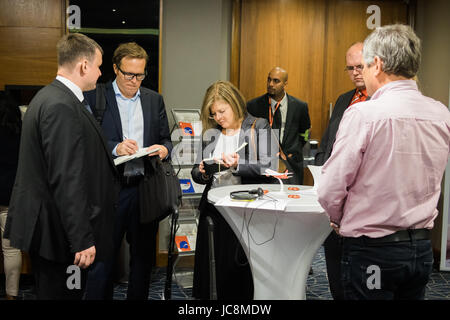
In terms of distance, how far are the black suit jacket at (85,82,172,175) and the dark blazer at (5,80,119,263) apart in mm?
750

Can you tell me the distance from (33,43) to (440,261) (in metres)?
3.99

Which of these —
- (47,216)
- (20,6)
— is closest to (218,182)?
(47,216)

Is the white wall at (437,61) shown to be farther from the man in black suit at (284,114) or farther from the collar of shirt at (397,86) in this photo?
the collar of shirt at (397,86)

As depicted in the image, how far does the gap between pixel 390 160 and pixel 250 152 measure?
134 centimetres

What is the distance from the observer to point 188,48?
13.4 feet

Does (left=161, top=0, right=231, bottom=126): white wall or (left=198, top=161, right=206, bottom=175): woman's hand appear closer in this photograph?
(left=198, top=161, right=206, bottom=175): woman's hand

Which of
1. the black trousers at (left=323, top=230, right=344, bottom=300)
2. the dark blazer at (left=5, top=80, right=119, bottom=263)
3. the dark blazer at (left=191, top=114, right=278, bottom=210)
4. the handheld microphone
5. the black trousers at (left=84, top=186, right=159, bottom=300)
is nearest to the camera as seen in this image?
the dark blazer at (left=5, top=80, right=119, bottom=263)

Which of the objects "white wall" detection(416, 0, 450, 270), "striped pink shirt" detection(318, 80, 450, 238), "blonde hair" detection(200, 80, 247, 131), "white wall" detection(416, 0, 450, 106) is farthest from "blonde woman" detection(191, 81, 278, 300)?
"white wall" detection(416, 0, 450, 106)

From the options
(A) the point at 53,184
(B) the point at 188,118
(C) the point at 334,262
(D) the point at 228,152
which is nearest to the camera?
(A) the point at 53,184

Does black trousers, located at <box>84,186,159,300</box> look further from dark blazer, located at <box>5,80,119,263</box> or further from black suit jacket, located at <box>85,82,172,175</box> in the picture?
dark blazer, located at <box>5,80,119,263</box>

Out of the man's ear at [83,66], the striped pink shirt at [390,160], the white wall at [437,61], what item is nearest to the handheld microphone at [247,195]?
the striped pink shirt at [390,160]

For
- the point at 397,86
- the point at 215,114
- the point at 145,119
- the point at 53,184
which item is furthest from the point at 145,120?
the point at 397,86

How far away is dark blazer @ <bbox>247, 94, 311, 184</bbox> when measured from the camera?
415 centimetres

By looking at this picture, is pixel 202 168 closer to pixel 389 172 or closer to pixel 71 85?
pixel 71 85
